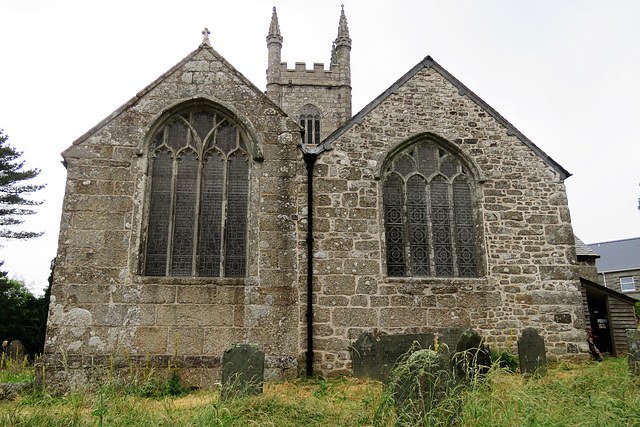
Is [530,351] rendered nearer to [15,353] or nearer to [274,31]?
[15,353]

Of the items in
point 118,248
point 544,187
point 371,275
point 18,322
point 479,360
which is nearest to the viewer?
point 479,360

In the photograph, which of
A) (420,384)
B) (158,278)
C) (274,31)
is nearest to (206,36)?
(158,278)

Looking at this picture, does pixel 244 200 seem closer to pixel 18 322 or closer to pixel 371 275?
pixel 371 275

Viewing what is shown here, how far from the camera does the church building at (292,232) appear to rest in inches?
353

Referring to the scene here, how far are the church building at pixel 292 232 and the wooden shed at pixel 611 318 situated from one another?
4.83m

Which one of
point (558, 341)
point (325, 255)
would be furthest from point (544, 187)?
point (325, 255)

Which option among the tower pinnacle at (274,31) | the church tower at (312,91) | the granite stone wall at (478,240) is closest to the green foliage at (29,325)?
the granite stone wall at (478,240)

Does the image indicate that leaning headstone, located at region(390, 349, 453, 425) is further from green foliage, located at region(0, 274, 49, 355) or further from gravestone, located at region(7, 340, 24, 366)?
green foliage, located at region(0, 274, 49, 355)

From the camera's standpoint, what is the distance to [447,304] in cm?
1005

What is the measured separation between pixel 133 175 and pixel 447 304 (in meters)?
7.19

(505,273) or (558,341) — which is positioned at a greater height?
(505,273)

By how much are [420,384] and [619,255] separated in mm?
42382

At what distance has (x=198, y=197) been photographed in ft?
32.4

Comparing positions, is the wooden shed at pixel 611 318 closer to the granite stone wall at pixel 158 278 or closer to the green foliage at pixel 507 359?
the green foliage at pixel 507 359
